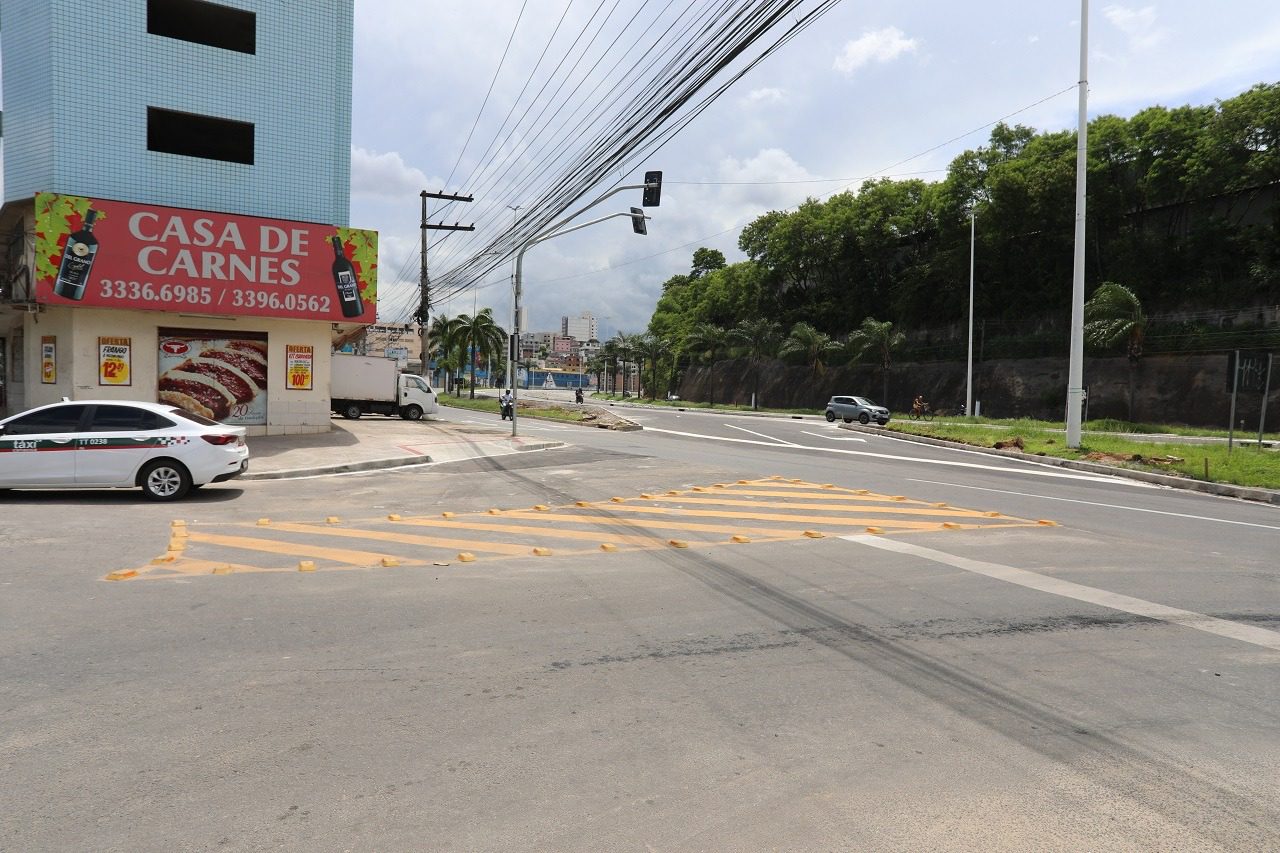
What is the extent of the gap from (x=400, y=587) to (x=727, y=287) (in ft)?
267

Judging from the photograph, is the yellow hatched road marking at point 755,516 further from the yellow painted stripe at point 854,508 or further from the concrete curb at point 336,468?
the concrete curb at point 336,468

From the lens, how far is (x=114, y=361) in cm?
1969

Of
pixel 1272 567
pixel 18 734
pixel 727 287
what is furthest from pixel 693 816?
pixel 727 287

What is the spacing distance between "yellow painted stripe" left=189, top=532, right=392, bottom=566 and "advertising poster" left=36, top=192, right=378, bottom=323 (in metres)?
12.1

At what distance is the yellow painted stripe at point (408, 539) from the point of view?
900 centimetres

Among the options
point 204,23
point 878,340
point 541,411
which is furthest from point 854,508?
point 878,340

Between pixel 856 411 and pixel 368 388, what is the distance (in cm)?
2528

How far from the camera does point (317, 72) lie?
22141 millimetres

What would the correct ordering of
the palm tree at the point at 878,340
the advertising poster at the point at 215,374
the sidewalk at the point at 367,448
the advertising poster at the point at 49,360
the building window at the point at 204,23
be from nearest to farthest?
the sidewalk at the point at 367,448 < the advertising poster at the point at 49,360 < the advertising poster at the point at 215,374 < the building window at the point at 204,23 < the palm tree at the point at 878,340

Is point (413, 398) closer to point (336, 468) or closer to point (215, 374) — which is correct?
point (215, 374)

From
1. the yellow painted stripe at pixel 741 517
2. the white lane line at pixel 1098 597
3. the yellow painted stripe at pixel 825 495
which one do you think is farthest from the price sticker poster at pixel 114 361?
the white lane line at pixel 1098 597

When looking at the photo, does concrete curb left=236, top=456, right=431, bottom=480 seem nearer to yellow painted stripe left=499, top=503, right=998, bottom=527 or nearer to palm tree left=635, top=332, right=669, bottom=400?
yellow painted stripe left=499, top=503, right=998, bottom=527

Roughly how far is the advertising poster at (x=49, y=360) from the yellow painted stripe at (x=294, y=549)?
1401 centimetres

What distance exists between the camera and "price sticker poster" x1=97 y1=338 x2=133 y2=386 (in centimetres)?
1953
